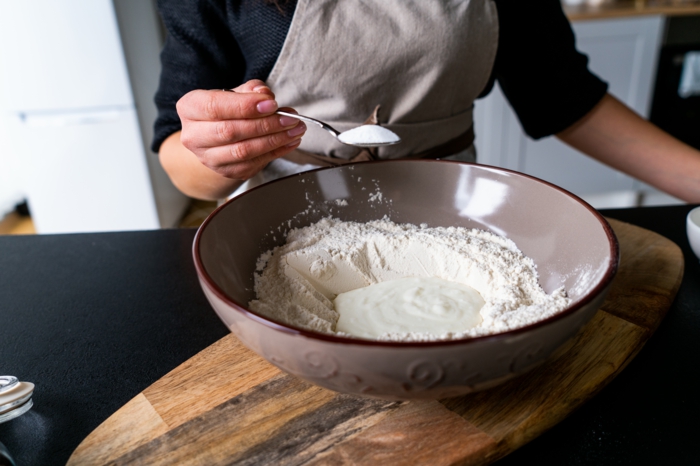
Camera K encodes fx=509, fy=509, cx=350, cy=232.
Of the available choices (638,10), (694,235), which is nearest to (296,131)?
(694,235)

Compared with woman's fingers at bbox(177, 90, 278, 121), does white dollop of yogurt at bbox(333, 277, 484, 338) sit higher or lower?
lower

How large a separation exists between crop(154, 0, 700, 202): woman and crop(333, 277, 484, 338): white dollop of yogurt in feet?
0.68

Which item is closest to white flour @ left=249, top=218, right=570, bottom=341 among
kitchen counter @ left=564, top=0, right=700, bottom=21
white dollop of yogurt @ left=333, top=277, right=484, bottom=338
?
white dollop of yogurt @ left=333, top=277, right=484, bottom=338

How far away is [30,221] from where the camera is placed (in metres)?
2.40

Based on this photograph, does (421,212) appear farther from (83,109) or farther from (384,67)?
(83,109)

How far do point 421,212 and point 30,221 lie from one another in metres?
2.35

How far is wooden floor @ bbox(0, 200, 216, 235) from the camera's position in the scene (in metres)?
2.29

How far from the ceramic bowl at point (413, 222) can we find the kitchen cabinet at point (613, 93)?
150 cm

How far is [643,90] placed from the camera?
2090 millimetres

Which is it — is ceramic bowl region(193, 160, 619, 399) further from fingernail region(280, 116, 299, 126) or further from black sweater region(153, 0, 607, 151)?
black sweater region(153, 0, 607, 151)

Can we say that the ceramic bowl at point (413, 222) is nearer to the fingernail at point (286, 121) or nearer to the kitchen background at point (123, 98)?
the fingernail at point (286, 121)

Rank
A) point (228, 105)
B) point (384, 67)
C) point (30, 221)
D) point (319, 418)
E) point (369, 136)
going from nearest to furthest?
point (319, 418), point (228, 105), point (369, 136), point (384, 67), point (30, 221)

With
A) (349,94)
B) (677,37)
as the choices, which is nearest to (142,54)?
(349,94)

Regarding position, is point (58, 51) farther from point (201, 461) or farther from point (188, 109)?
point (201, 461)
